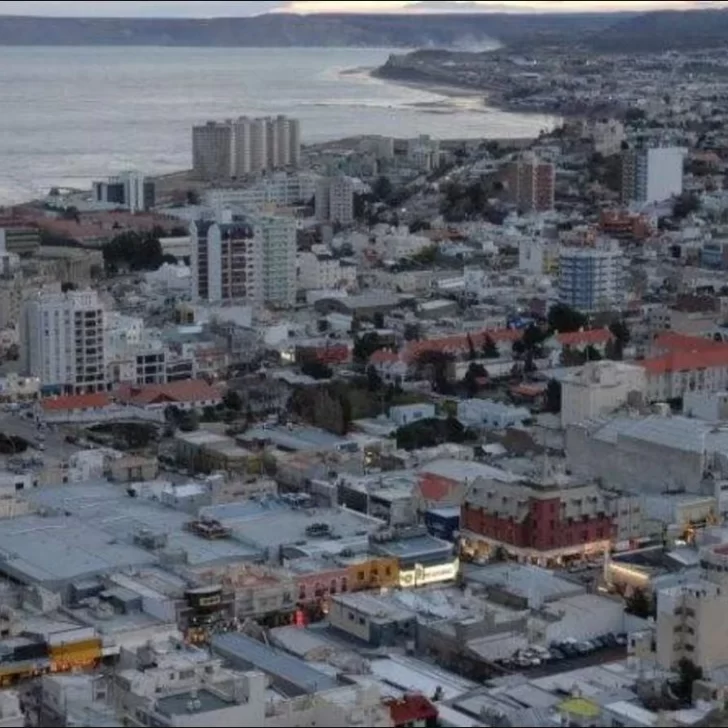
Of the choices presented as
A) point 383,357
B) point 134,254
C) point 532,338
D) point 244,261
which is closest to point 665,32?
point 134,254

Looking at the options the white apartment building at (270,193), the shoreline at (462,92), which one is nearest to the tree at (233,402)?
the white apartment building at (270,193)

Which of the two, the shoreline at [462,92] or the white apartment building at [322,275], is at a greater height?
the white apartment building at [322,275]

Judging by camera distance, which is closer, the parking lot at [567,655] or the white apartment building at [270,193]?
the parking lot at [567,655]

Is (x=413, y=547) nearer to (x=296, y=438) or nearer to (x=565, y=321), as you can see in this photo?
(x=296, y=438)

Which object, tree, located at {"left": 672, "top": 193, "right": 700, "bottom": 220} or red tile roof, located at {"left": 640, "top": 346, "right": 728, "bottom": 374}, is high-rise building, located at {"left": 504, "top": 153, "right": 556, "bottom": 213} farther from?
red tile roof, located at {"left": 640, "top": 346, "right": 728, "bottom": 374}

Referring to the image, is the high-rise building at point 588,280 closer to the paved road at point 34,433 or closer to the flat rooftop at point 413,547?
the paved road at point 34,433
